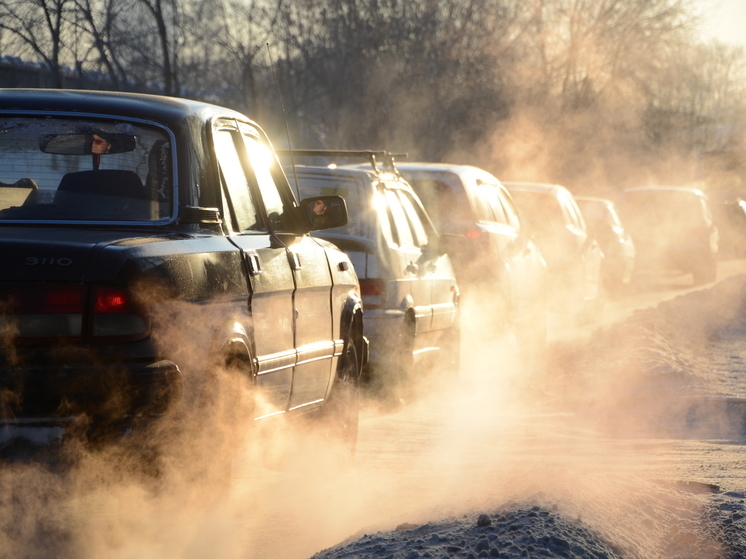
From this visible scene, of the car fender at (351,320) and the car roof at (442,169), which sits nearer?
the car fender at (351,320)

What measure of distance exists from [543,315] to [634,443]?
16.6ft

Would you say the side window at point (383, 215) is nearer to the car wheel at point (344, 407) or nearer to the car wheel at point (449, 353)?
the car wheel at point (449, 353)

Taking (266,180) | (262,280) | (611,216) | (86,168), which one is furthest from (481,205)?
(611,216)

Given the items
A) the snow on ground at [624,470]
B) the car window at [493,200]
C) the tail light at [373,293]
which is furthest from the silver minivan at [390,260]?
the car window at [493,200]

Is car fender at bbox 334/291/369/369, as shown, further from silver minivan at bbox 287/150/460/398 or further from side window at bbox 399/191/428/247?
side window at bbox 399/191/428/247

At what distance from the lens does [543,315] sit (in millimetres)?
12789

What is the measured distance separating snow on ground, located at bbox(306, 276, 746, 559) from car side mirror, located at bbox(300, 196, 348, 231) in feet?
4.89

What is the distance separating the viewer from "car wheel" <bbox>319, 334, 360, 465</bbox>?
6.24 metres

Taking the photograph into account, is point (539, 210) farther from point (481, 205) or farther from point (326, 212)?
point (326, 212)

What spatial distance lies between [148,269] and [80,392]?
1.50 ft

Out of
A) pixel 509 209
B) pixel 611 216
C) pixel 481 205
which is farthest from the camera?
pixel 611 216

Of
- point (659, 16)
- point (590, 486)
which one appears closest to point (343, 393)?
point (590, 486)

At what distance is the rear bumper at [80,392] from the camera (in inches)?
140

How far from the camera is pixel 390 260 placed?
27.3ft
